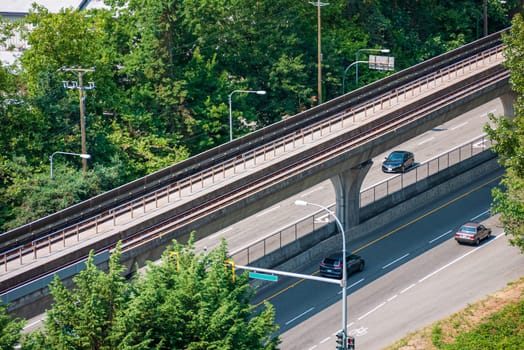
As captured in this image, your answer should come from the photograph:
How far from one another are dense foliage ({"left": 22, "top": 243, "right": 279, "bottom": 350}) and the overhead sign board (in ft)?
176

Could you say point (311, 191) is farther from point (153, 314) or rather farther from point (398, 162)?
point (153, 314)

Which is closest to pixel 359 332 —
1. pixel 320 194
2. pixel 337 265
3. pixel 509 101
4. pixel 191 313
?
pixel 337 265

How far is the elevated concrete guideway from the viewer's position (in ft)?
173

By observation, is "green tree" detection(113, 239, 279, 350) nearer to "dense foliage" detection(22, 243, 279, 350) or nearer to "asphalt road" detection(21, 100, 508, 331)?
"dense foliage" detection(22, 243, 279, 350)

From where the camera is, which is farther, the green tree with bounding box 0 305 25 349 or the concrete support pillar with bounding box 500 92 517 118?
the concrete support pillar with bounding box 500 92 517 118

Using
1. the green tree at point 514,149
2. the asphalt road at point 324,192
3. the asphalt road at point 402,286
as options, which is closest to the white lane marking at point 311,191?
the asphalt road at point 324,192

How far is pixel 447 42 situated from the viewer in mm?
100500

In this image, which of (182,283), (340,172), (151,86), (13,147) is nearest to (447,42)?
(151,86)

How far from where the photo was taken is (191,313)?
36156mm

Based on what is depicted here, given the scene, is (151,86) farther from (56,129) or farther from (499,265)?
(499,265)

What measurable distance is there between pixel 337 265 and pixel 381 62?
33468 mm

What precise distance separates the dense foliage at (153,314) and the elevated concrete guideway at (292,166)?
1270 cm

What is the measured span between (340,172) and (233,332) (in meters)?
30.4

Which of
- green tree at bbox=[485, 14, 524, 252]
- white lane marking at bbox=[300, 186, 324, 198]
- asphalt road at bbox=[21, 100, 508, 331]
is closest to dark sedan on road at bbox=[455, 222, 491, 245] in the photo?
green tree at bbox=[485, 14, 524, 252]
